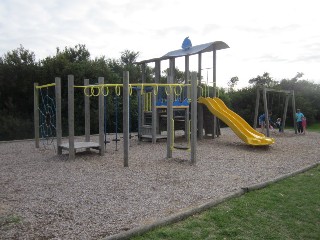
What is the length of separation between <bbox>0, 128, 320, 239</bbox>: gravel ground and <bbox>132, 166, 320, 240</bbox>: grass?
0.39m

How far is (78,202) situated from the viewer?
5.03 metres

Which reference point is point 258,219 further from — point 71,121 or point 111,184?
point 71,121

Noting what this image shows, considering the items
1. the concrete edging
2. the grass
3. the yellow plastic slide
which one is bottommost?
the grass

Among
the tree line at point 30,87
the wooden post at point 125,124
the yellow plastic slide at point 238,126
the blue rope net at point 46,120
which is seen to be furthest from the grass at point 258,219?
the tree line at point 30,87

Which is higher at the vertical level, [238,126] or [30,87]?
[30,87]

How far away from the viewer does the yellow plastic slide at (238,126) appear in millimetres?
11273

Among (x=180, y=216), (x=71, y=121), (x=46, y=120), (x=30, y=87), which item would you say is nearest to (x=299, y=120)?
(x=46, y=120)

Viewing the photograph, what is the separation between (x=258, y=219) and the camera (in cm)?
458

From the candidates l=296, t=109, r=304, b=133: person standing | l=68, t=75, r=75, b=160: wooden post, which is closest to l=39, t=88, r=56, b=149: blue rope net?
l=68, t=75, r=75, b=160: wooden post

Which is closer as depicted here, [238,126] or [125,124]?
[125,124]

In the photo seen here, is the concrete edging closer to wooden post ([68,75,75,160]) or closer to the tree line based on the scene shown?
wooden post ([68,75,75,160])

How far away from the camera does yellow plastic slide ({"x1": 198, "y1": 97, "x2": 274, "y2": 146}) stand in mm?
11273

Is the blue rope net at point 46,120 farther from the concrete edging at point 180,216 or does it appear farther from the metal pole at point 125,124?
the concrete edging at point 180,216

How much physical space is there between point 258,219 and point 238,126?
775 centimetres
